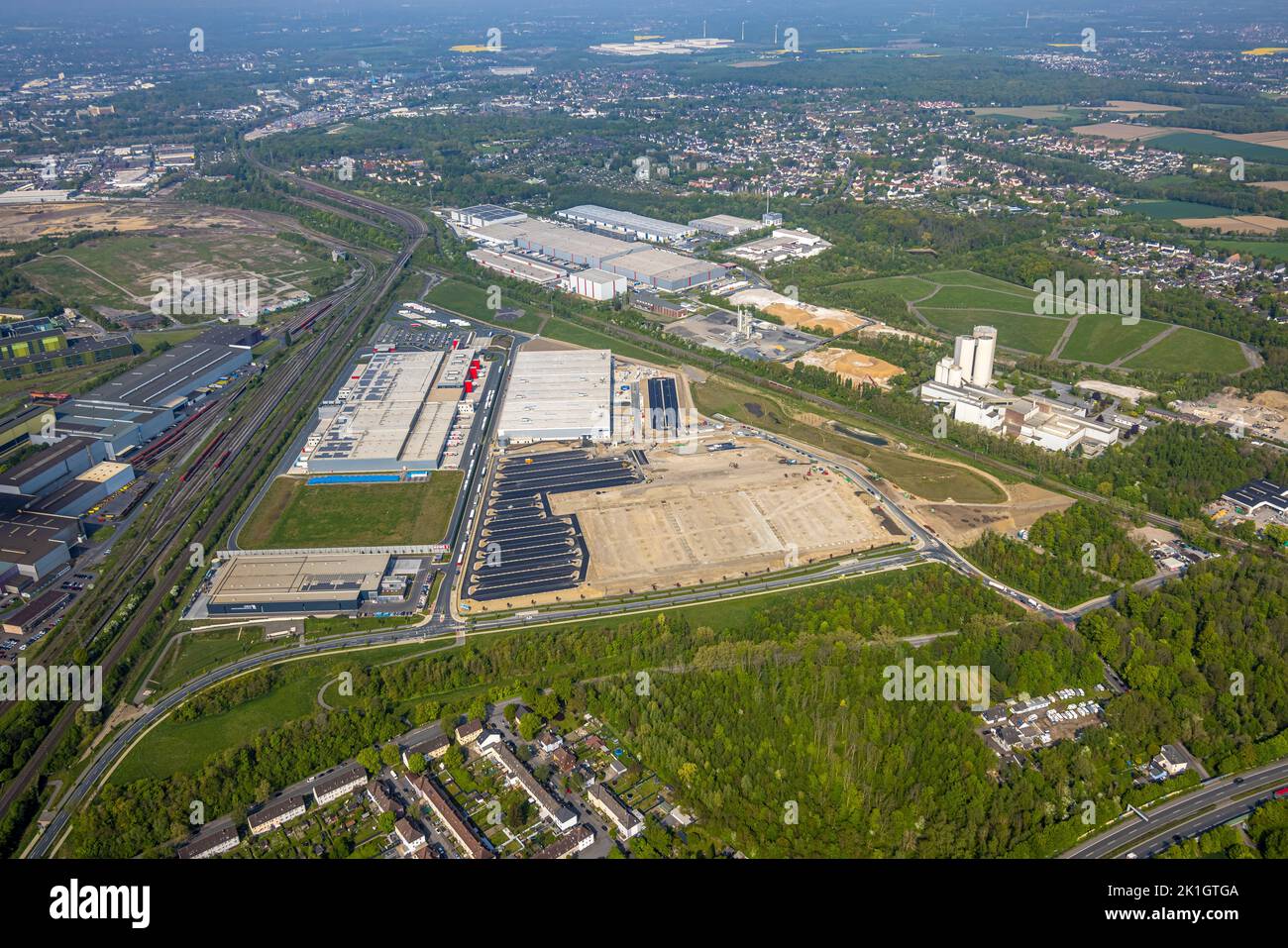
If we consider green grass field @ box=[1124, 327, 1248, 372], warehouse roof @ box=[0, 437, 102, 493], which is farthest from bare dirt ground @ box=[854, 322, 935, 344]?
warehouse roof @ box=[0, 437, 102, 493]

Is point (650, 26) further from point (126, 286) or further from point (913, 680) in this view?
point (913, 680)

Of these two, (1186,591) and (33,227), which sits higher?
(33,227)

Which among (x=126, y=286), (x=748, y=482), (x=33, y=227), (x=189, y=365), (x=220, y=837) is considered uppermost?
(x=33, y=227)

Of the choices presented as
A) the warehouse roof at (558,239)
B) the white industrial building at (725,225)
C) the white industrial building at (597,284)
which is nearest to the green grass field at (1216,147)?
the white industrial building at (725,225)

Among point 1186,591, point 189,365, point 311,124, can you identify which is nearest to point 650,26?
point 311,124

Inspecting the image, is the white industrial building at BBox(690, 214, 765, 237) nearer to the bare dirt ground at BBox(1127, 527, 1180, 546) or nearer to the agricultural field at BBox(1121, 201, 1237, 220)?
the agricultural field at BBox(1121, 201, 1237, 220)

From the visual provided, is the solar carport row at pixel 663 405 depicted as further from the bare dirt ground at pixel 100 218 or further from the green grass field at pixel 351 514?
the bare dirt ground at pixel 100 218
